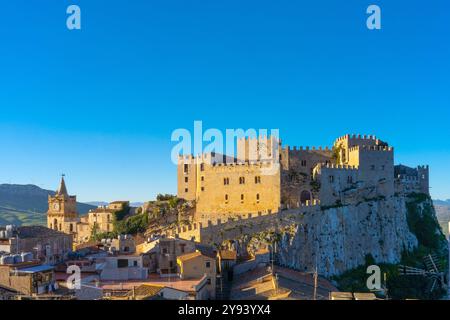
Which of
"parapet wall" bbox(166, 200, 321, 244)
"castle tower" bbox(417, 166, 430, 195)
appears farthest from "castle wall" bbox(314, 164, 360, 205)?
"castle tower" bbox(417, 166, 430, 195)

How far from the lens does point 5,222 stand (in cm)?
15688

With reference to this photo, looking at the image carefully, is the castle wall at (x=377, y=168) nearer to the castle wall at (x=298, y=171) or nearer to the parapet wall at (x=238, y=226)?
the castle wall at (x=298, y=171)

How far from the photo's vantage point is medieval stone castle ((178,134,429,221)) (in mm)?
60031

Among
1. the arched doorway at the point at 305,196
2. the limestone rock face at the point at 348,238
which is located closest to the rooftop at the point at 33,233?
the limestone rock face at the point at 348,238

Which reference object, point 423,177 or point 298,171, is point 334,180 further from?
point 423,177

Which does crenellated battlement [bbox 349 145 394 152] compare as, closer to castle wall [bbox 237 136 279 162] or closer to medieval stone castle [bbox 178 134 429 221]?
medieval stone castle [bbox 178 134 429 221]

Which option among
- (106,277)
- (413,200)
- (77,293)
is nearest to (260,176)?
(413,200)

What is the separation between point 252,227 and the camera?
52.9m

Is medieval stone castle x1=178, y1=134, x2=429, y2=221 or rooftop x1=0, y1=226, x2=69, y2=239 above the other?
medieval stone castle x1=178, y1=134, x2=429, y2=221

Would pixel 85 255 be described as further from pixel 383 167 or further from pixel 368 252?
pixel 383 167

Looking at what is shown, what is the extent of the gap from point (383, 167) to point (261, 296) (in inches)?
1350

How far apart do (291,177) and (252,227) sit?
11142mm

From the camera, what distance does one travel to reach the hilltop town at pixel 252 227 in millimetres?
39719

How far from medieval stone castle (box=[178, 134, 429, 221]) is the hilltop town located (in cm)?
12
